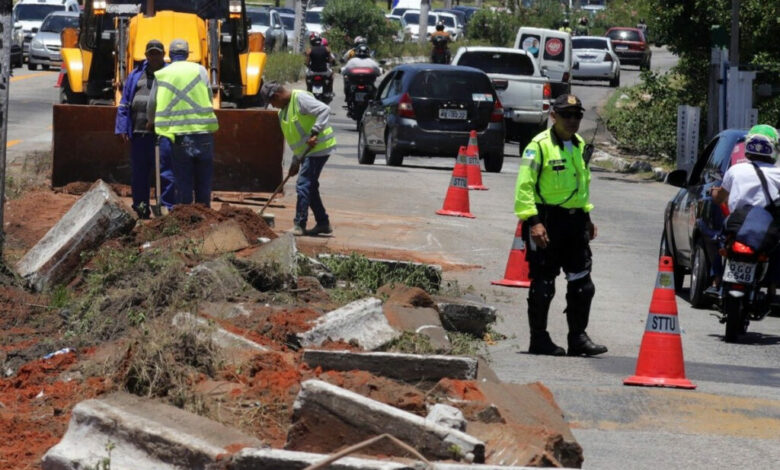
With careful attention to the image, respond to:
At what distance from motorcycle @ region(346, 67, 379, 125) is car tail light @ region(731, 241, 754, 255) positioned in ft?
63.4

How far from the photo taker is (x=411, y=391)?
7141 mm

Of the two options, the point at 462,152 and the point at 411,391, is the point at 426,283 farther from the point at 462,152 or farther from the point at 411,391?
the point at 462,152

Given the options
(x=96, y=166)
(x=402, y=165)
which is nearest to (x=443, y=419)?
(x=96, y=166)

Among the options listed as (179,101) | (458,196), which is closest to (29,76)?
(458,196)

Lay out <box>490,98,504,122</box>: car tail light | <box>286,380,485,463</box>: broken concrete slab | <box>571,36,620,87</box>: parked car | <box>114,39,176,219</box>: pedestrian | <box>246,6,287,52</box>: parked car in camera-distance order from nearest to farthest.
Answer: <box>286,380,485,463</box>: broken concrete slab → <box>114,39,176,219</box>: pedestrian → <box>490,98,504,122</box>: car tail light → <box>246,6,287,52</box>: parked car → <box>571,36,620,87</box>: parked car

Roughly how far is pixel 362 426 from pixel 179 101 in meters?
7.89

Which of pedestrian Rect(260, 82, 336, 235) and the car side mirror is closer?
the car side mirror

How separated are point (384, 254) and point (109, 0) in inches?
274

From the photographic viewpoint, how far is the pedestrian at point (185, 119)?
13672mm

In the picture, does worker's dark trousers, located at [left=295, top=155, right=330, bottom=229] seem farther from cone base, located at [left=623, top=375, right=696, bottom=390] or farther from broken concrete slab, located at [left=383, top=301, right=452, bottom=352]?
cone base, located at [left=623, top=375, right=696, bottom=390]

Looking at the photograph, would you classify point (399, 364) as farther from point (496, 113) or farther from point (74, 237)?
point (496, 113)

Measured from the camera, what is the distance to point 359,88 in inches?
1201

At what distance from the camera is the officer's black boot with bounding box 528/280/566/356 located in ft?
32.9

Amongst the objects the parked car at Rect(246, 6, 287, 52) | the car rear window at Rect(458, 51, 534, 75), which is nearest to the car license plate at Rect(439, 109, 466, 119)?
the car rear window at Rect(458, 51, 534, 75)
